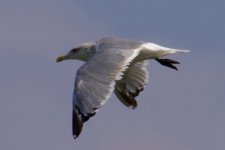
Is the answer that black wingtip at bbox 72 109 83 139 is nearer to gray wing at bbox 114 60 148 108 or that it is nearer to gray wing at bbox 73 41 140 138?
gray wing at bbox 73 41 140 138

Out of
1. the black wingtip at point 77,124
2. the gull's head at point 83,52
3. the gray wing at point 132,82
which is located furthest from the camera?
the gray wing at point 132,82

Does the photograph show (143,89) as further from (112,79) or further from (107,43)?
(112,79)

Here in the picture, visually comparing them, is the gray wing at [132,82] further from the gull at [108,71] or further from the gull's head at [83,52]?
the gull's head at [83,52]

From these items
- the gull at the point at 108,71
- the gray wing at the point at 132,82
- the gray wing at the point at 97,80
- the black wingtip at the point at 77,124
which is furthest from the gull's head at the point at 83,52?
the black wingtip at the point at 77,124

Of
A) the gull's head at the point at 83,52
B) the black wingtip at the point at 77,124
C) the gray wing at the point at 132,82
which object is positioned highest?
the black wingtip at the point at 77,124

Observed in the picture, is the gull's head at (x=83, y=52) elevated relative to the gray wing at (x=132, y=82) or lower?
elevated

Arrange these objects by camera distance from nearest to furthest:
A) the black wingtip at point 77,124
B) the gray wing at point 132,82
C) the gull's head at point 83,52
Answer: the black wingtip at point 77,124 → the gull's head at point 83,52 → the gray wing at point 132,82

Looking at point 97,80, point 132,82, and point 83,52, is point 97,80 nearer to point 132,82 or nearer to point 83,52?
point 83,52
